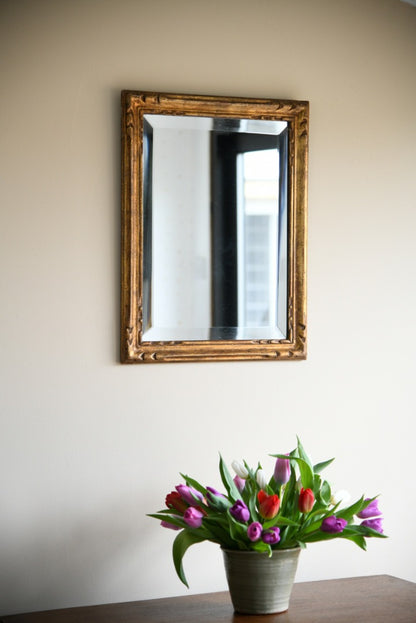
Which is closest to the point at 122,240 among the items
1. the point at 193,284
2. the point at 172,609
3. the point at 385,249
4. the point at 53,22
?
the point at 193,284

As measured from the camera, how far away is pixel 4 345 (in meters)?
2.19

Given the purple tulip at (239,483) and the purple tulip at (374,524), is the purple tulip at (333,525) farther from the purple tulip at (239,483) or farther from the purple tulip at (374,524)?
the purple tulip at (239,483)

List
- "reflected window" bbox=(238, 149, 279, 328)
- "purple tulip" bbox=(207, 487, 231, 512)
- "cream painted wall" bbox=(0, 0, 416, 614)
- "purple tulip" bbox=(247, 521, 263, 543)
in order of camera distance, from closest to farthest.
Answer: "purple tulip" bbox=(247, 521, 263, 543)
"purple tulip" bbox=(207, 487, 231, 512)
"cream painted wall" bbox=(0, 0, 416, 614)
"reflected window" bbox=(238, 149, 279, 328)

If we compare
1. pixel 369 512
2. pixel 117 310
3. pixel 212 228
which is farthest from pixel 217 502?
pixel 212 228

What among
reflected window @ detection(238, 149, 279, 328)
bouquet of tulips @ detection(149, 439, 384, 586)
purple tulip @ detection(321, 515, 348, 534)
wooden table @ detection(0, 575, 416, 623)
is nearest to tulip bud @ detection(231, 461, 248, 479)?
bouquet of tulips @ detection(149, 439, 384, 586)

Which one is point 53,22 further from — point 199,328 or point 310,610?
point 310,610

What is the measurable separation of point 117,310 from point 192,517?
2.07ft

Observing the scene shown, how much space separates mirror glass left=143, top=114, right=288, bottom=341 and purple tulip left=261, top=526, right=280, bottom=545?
61cm

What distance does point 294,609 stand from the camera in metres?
2.06

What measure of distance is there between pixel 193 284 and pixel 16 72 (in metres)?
0.75

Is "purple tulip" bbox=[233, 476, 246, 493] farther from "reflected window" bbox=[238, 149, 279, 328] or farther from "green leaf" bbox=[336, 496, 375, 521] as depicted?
"reflected window" bbox=[238, 149, 279, 328]

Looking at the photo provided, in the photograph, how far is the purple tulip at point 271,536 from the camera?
1.91m

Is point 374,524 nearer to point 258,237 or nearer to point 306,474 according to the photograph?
point 306,474

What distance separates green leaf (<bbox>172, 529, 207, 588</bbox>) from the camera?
199 centimetres
